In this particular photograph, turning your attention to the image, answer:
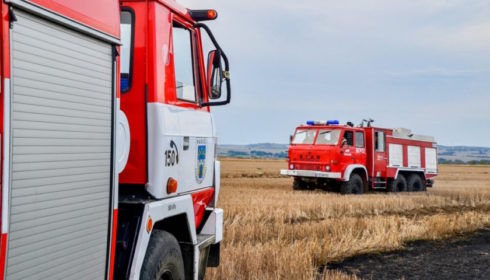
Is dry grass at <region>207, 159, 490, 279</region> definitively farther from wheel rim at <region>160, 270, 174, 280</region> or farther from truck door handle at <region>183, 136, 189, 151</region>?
truck door handle at <region>183, 136, 189, 151</region>

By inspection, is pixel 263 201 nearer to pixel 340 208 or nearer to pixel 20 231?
pixel 340 208

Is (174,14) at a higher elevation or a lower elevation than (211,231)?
higher

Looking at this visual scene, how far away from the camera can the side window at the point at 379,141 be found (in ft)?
70.8

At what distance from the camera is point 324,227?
10406mm

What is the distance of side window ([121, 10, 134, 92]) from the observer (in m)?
4.36

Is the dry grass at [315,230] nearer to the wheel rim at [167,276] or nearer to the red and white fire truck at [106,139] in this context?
the red and white fire truck at [106,139]

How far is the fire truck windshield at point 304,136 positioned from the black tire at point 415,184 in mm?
5948

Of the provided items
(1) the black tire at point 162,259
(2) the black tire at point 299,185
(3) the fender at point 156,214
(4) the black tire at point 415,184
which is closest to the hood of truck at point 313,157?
(2) the black tire at point 299,185

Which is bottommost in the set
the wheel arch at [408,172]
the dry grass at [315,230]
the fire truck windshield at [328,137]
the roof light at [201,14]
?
the dry grass at [315,230]

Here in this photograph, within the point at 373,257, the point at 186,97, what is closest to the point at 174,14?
the point at 186,97

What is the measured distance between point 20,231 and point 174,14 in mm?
2606

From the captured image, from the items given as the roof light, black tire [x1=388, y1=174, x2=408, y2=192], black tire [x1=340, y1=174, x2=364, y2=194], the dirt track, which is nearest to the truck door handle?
the roof light

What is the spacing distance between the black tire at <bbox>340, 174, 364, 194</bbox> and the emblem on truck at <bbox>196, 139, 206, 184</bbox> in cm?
1505

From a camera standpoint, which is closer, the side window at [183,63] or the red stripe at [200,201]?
the side window at [183,63]
